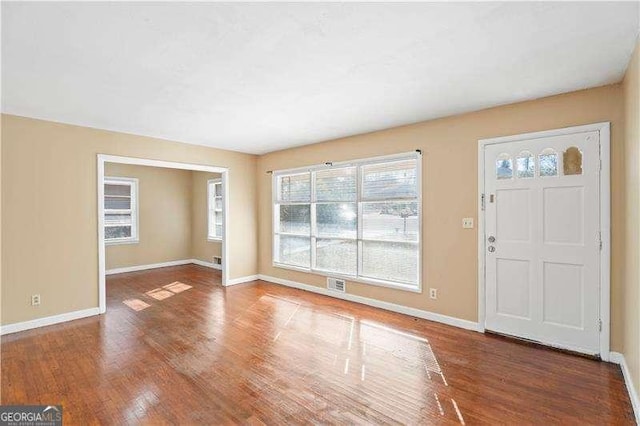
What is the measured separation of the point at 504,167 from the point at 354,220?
7.04 ft

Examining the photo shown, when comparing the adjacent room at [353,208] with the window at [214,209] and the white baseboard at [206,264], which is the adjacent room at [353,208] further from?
the window at [214,209]

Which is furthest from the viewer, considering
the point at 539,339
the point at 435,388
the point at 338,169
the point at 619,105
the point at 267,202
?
the point at 267,202

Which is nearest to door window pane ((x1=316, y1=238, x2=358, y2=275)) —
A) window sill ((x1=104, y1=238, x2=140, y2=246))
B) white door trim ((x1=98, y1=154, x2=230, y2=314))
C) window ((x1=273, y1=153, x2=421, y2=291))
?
window ((x1=273, y1=153, x2=421, y2=291))

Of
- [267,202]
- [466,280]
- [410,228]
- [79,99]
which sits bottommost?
[466,280]

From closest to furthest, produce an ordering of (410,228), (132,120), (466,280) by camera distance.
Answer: (466,280) → (132,120) → (410,228)

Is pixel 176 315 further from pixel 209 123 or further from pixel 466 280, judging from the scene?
pixel 466 280

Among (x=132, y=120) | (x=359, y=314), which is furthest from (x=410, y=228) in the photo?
(x=132, y=120)

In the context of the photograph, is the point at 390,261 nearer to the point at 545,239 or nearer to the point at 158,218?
the point at 545,239

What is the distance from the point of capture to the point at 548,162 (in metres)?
3.13

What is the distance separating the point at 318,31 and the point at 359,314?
3340 millimetres

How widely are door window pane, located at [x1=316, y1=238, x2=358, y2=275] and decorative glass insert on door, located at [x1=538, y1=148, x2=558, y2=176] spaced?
8.34ft

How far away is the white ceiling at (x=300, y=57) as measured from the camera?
1.81 meters

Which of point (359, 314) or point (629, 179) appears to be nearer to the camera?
point (629, 179)

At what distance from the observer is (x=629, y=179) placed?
7.89ft
